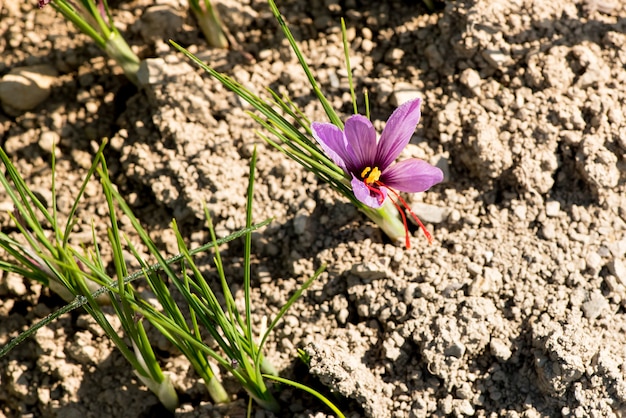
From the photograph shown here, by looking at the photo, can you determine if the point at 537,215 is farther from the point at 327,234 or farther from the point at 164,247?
the point at 164,247

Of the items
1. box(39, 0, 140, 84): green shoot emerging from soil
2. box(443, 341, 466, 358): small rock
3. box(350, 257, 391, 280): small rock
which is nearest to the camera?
box(443, 341, 466, 358): small rock

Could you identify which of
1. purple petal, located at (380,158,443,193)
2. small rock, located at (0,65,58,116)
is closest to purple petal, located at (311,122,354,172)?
purple petal, located at (380,158,443,193)

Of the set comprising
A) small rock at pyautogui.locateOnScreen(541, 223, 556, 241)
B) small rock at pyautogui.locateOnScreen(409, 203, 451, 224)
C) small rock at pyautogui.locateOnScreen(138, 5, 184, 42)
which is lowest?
small rock at pyautogui.locateOnScreen(541, 223, 556, 241)

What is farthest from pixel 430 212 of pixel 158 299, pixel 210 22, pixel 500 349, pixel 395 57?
pixel 210 22

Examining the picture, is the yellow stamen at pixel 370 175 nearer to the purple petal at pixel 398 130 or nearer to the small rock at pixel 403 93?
the purple petal at pixel 398 130

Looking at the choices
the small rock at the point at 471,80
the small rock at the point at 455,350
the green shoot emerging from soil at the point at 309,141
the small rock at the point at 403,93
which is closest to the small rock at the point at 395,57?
the small rock at the point at 403,93

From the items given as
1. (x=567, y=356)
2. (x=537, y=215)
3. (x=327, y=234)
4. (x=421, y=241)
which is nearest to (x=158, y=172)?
(x=327, y=234)

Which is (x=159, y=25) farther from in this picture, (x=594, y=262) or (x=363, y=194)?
(x=594, y=262)

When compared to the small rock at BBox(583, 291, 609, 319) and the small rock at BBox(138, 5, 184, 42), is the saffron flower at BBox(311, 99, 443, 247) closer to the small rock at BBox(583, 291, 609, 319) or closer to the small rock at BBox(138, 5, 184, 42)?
the small rock at BBox(583, 291, 609, 319)
